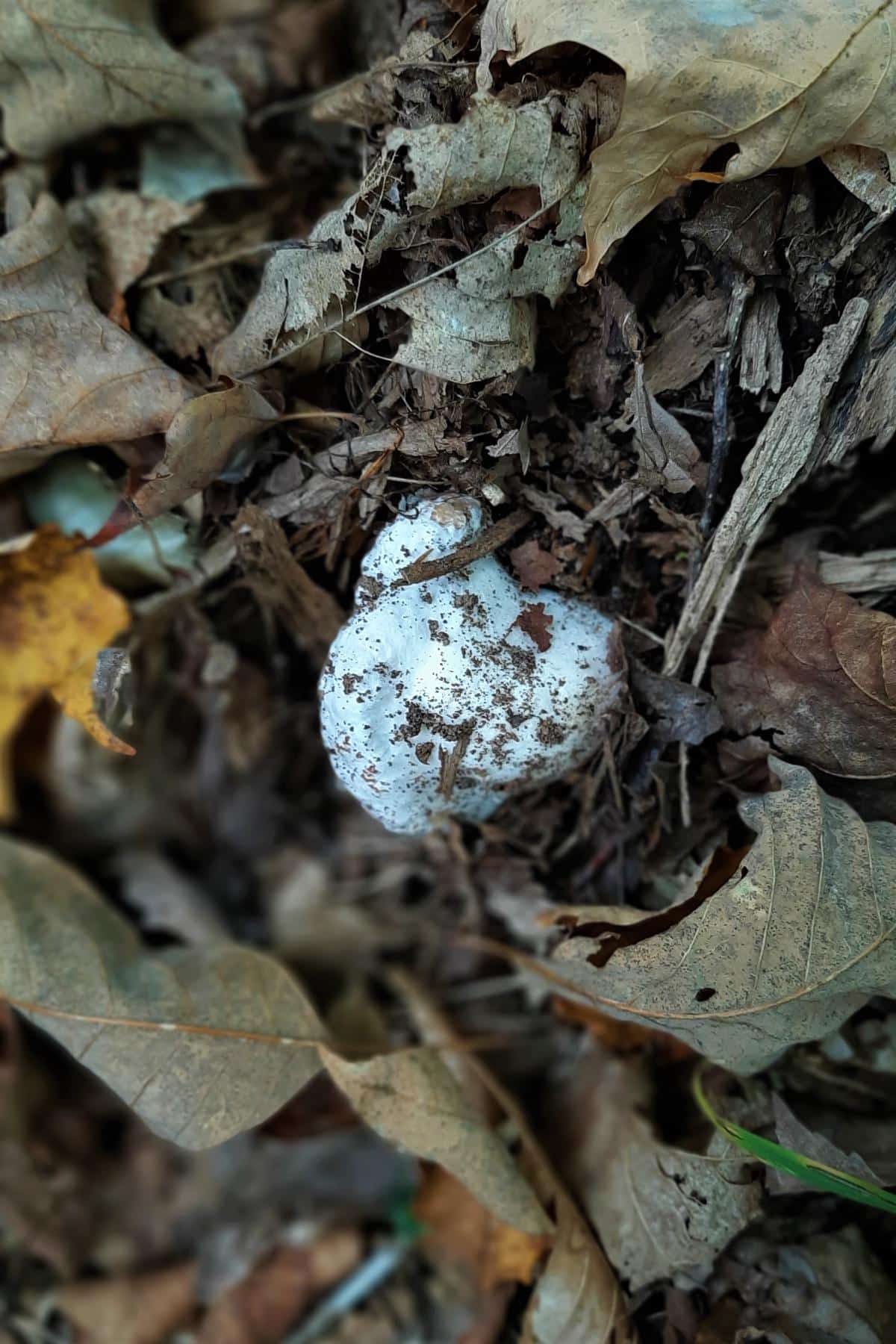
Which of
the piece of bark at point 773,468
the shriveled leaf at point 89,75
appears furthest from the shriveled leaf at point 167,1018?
the shriveled leaf at point 89,75

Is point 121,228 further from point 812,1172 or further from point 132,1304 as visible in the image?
point 132,1304

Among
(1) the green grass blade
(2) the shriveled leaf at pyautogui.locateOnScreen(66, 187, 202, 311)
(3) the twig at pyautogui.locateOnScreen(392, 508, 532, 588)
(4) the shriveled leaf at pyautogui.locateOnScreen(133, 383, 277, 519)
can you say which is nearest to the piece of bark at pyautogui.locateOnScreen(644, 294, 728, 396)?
(3) the twig at pyautogui.locateOnScreen(392, 508, 532, 588)

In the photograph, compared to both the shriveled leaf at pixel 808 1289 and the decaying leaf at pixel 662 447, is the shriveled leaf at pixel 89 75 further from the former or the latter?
the shriveled leaf at pixel 808 1289

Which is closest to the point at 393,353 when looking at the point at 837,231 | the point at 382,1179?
the point at 837,231

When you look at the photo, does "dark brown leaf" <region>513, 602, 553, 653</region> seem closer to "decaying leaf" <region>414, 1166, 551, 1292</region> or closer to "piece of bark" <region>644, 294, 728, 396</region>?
"piece of bark" <region>644, 294, 728, 396</region>

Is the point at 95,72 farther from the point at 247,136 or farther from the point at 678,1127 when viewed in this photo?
the point at 678,1127

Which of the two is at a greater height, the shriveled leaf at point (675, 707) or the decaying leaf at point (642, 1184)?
the shriveled leaf at point (675, 707)

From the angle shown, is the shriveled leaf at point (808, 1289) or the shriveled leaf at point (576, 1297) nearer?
the shriveled leaf at point (808, 1289)
